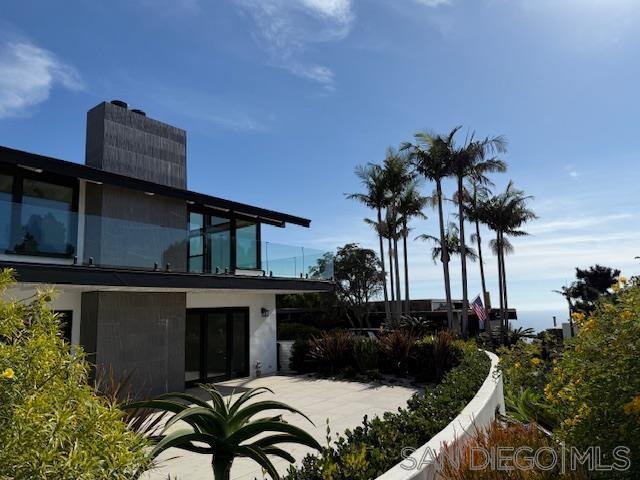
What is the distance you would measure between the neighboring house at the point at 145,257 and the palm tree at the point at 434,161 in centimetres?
1346

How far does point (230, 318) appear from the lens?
52.6ft

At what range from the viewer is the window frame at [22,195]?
9594 millimetres

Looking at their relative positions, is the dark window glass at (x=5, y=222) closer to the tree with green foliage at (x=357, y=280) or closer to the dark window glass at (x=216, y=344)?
the dark window glass at (x=216, y=344)

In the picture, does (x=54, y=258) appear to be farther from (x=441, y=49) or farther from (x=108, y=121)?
(x=441, y=49)

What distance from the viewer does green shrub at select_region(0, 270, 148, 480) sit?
189 cm

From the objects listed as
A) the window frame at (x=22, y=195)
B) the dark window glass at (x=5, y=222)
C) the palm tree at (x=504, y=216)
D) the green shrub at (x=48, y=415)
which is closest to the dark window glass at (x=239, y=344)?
the window frame at (x=22, y=195)

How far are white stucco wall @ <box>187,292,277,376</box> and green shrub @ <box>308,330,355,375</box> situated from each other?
1863 mm

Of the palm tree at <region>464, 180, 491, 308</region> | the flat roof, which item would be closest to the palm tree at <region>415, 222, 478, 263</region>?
the palm tree at <region>464, 180, 491, 308</region>

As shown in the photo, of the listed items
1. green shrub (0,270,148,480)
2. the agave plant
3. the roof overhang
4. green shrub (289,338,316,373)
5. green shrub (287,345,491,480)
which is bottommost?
green shrub (289,338,316,373)

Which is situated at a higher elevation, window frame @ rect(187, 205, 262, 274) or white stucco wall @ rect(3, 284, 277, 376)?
window frame @ rect(187, 205, 262, 274)

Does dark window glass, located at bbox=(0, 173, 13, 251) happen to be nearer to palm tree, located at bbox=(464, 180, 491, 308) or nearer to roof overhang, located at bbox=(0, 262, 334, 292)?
roof overhang, located at bbox=(0, 262, 334, 292)

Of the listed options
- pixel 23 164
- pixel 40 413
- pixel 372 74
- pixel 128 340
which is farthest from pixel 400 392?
pixel 40 413

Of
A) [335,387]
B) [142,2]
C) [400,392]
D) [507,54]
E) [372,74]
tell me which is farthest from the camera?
[335,387]

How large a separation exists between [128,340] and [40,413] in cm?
1119
